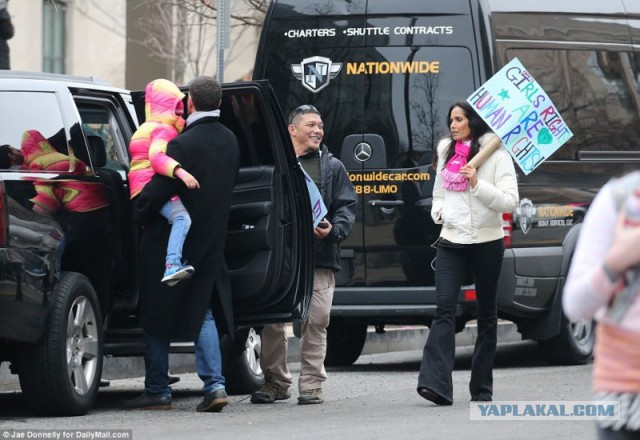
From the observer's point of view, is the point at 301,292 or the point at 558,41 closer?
the point at 301,292

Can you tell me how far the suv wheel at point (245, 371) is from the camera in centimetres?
965

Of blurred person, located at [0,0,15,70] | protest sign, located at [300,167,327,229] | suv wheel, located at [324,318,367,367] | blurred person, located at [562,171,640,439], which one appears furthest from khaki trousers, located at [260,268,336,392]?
blurred person, located at [562,171,640,439]

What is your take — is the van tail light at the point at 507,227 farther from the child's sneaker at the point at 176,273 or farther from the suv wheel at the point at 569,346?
the child's sneaker at the point at 176,273

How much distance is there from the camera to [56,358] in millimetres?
7773

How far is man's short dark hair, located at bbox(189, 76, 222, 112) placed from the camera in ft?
27.1

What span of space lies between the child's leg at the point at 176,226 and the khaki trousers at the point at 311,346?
115 centimetres

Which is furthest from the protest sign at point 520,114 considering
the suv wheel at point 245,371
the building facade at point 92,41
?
the building facade at point 92,41

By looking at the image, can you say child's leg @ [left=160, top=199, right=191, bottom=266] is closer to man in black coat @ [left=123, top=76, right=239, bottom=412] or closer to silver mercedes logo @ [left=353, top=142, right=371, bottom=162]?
man in black coat @ [left=123, top=76, right=239, bottom=412]

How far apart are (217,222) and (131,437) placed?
1.54 metres

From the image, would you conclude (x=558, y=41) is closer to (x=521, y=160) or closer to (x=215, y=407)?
(x=521, y=160)

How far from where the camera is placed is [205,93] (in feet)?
27.1

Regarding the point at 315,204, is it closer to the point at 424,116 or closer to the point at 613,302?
the point at 424,116

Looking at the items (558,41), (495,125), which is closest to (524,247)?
(558,41)

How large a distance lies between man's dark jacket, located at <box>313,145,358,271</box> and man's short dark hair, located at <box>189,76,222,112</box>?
1118mm
